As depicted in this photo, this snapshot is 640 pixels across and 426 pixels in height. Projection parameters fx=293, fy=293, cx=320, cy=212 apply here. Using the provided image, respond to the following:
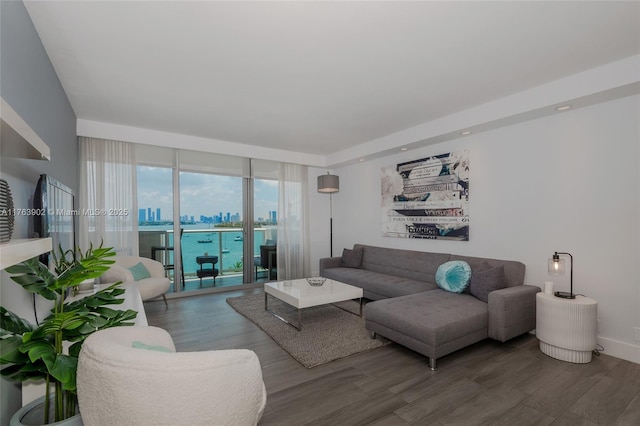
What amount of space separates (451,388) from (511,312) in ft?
3.66

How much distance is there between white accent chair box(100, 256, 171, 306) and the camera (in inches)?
141

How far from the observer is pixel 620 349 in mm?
2688

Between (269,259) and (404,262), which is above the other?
(404,262)

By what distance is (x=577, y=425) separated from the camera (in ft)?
5.97

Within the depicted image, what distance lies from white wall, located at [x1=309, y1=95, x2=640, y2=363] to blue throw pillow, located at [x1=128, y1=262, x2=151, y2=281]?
13.9 feet

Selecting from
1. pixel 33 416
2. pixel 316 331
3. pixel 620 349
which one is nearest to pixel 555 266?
pixel 620 349

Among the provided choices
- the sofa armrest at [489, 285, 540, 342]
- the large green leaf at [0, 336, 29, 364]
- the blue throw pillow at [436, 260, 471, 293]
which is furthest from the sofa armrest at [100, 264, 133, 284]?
the sofa armrest at [489, 285, 540, 342]

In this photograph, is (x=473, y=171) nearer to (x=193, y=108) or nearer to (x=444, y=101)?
(x=444, y=101)

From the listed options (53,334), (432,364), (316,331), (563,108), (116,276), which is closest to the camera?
(53,334)

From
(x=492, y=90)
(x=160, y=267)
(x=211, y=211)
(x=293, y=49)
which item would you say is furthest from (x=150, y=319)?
(x=492, y=90)

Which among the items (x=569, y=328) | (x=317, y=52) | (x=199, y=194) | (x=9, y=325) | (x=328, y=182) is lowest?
(x=569, y=328)

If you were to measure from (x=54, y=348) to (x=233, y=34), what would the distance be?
2.13 metres

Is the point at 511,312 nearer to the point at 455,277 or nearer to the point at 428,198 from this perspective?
the point at 455,277

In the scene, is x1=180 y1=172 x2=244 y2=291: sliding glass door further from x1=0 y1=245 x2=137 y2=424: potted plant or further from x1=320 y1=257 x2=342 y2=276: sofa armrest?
x1=0 y1=245 x2=137 y2=424: potted plant
